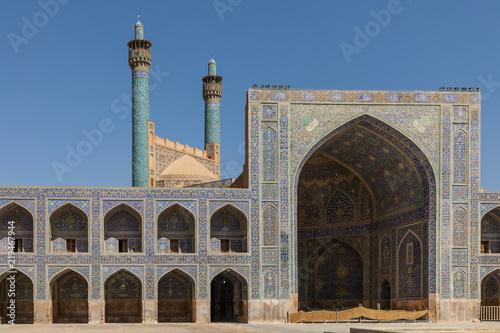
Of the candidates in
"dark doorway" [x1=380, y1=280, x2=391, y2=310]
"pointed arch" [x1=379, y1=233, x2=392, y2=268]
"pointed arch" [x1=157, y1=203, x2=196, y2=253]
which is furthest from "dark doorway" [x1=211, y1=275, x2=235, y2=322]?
"pointed arch" [x1=379, y1=233, x2=392, y2=268]

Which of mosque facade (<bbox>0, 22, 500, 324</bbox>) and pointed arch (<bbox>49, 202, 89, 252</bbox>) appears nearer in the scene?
mosque facade (<bbox>0, 22, 500, 324</bbox>)

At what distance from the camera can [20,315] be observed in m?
22.1

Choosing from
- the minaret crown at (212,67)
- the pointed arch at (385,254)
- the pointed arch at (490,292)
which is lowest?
the pointed arch at (490,292)

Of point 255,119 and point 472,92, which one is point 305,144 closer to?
point 255,119

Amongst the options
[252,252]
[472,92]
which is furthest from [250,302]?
[472,92]

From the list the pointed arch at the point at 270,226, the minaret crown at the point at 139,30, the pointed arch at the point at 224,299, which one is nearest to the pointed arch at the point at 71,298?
the pointed arch at the point at 224,299

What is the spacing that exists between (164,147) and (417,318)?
63.9 feet

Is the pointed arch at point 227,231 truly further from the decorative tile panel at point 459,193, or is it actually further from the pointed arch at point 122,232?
the decorative tile panel at point 459,193

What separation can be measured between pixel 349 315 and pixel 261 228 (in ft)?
14.0

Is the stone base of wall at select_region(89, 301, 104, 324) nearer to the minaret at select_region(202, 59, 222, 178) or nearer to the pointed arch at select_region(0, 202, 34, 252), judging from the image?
the pointed arch at select_region(0, 202, 34, 252)

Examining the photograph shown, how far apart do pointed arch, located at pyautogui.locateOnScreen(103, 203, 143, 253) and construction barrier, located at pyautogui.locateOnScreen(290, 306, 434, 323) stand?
6.17 m

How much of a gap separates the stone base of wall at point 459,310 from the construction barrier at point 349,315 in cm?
88

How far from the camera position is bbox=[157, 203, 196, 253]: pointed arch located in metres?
22.7

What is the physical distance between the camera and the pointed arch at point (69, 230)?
72.2ft
